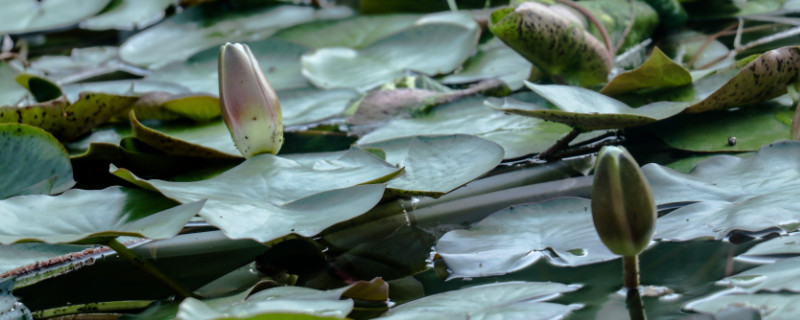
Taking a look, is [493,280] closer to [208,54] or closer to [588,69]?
[588,69]

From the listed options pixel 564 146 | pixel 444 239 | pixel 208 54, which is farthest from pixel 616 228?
pixel 208 54

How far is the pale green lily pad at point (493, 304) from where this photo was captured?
611mm

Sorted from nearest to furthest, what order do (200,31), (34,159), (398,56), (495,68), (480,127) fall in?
(34,159)
(480,127)
(495,68)
(398,56)
(200,31)

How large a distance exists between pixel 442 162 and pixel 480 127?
24 centimetres

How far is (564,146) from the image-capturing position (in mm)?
1050

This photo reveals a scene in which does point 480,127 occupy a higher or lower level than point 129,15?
higher

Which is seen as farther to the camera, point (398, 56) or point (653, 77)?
point (398, 56)

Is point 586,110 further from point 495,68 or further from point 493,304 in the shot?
point 495,68

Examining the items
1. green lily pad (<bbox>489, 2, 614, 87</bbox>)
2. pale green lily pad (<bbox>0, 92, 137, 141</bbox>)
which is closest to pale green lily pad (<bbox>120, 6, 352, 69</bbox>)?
pale green lily pad (<bbox>0, 92, 137, 141</bbox>)

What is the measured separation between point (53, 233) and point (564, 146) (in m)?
0.65

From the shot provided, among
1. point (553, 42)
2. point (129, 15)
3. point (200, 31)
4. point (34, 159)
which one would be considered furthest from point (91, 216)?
point (129, 15)

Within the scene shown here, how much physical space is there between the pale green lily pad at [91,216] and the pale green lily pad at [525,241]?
26cm

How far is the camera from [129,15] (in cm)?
225

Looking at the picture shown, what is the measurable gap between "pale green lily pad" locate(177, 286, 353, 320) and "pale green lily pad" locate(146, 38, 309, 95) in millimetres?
898
